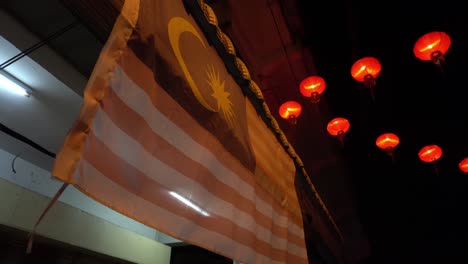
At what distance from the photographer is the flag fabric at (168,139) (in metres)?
1.20

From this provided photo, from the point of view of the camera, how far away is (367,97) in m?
10.8

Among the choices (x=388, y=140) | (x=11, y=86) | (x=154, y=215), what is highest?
(x=388, y=140)

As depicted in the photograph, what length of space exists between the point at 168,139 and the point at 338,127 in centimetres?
733

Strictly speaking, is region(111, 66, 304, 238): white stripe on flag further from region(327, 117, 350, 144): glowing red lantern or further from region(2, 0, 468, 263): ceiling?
region(327, 117, 350, 144): glowing red lantern

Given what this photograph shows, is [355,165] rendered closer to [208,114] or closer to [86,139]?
[208,114]

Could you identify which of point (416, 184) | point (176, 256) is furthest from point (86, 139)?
point (416, 184)

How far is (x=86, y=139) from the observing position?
1.12 m

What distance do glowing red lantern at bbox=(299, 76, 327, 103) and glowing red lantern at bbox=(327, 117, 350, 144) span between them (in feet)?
5.19

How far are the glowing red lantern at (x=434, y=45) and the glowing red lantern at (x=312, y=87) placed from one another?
9.11 feet

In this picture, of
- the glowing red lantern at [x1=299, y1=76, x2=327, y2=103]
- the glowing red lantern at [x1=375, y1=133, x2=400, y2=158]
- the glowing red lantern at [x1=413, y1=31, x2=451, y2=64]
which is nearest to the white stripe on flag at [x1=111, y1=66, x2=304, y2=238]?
the glowing red lantern at [x1=299, y1=76, x2=327, y2=103]

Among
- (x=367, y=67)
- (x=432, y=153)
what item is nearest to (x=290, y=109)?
(x=367, y=67)

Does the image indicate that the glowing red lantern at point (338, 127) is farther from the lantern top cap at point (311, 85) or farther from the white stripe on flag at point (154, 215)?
the white stripe on flag at point (154, 215)

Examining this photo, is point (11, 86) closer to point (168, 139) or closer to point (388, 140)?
point (168, 139)

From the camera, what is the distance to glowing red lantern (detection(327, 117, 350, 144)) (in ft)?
27.0
